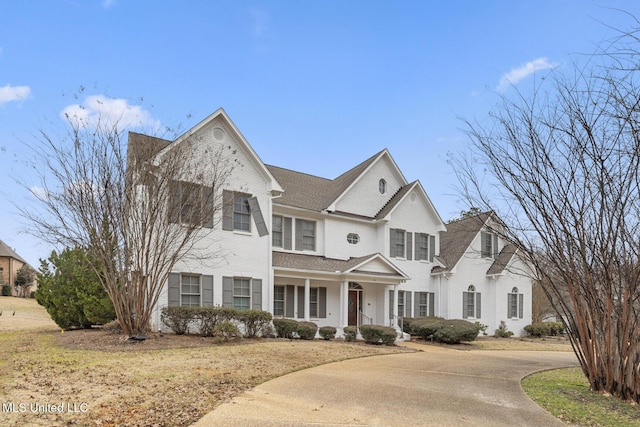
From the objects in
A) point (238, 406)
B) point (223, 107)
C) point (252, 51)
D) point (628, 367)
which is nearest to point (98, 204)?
point (223, 107)

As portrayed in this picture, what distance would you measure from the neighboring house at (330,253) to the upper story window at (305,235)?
0.05 meters

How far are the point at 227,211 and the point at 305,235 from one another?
4.76m

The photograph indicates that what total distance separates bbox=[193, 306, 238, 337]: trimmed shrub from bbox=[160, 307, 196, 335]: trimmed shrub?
205mm

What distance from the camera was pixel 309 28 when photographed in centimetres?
1554

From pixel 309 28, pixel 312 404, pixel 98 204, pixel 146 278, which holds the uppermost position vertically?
pixel 309 28

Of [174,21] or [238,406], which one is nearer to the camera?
[238,406]

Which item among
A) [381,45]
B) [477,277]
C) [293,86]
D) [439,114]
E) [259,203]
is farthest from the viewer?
[477,277]

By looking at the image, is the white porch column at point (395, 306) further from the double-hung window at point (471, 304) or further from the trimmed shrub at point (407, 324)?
the double-hung window at point (471, 304)

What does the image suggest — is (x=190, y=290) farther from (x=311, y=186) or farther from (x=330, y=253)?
(x=311, y=186)

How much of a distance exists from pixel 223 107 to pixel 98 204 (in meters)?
6.25

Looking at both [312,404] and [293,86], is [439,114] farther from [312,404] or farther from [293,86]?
[293,86]

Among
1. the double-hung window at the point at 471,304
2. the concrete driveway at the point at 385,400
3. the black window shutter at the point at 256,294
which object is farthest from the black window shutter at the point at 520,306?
the concrete driveway at the point at 385,400

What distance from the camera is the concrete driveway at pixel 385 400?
254 inches

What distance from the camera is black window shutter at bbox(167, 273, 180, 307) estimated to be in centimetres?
1648
